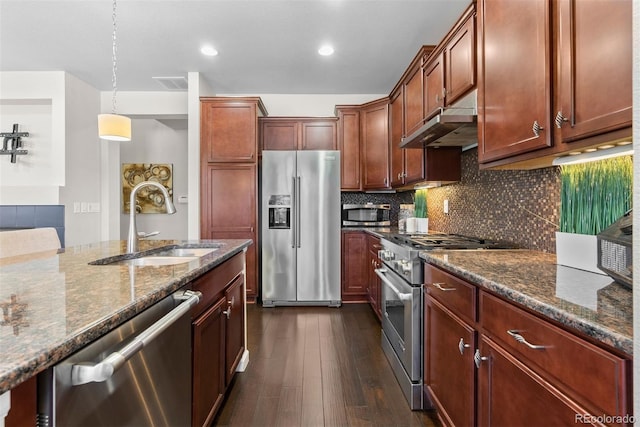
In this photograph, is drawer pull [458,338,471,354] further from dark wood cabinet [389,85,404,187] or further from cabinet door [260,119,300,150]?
cabinet door [260,119,300,150]

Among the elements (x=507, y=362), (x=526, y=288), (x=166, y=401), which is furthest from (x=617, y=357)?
(x=166, y=401)

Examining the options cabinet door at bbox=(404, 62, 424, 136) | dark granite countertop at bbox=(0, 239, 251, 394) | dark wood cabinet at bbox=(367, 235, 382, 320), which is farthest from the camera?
dark wood cabinet at bbox=(367, 235, 382, 320)

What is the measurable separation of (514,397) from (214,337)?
1.28m

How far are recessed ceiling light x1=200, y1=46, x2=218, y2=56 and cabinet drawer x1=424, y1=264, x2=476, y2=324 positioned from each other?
119 inches

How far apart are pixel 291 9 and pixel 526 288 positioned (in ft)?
8.88

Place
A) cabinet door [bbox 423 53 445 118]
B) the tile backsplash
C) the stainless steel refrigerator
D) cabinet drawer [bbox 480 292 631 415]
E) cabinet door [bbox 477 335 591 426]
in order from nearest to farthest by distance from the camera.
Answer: cabinet drawer [bbox 480 292 631 415] < cabinet door [bbox 477 335 591 426] < the tile backsplash < cabinet door [bbox 423 53 445 118] < the stainless steel refrigerator

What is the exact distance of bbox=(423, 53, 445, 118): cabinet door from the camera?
2361mm

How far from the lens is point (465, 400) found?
1.36 m

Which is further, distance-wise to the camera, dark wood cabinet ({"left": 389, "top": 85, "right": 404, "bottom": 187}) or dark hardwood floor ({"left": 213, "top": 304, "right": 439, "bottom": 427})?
dark wood cabinet ({"left": 389, "top": 85, "right": 404, "bottom": 187})

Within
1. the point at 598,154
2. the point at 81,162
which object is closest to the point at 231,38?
the point at 81,162

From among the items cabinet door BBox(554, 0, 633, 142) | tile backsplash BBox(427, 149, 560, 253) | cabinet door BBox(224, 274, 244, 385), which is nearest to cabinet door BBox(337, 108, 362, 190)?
tile backsplash BBox(427, 149, 560, 253)

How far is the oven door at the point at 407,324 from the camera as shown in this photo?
1.90m

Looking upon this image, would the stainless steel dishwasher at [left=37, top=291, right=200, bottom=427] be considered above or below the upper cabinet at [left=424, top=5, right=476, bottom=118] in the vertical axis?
below

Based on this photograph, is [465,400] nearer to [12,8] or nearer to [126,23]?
[126,23]
